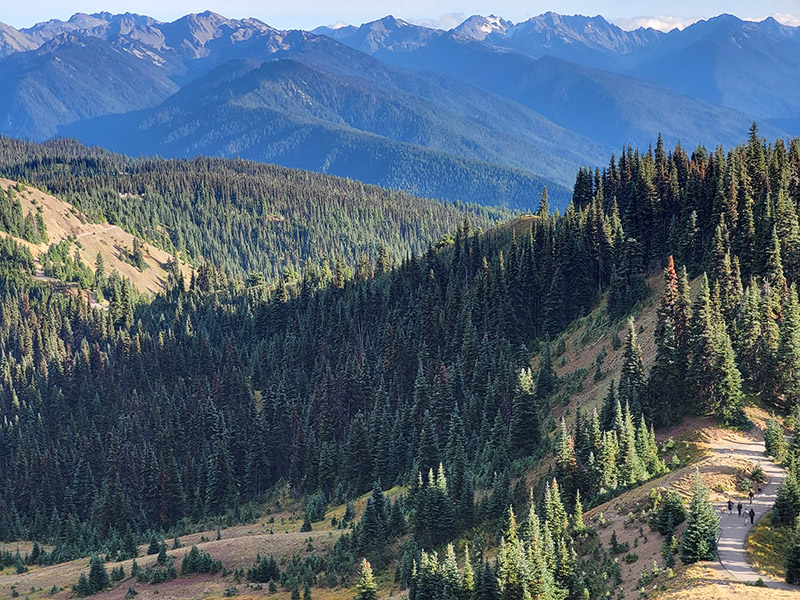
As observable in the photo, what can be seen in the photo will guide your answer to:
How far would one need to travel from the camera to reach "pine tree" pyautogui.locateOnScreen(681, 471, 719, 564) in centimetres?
5200

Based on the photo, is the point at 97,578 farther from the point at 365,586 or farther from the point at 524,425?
the point at 524,425

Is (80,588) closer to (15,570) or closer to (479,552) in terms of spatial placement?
(15,570)

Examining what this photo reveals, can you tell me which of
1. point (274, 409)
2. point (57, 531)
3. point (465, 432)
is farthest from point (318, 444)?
point (57, 531)

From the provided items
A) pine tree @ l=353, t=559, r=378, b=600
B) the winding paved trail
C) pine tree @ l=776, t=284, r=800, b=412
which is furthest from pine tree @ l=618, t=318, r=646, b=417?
pine tree @ l=353, t=559, r=378, b=600

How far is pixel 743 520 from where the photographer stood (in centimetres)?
5753

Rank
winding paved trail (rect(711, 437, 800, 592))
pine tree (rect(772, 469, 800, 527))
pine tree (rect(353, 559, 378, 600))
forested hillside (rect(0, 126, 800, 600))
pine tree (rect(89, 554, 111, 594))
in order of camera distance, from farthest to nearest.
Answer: pine tree (rect(89, 554, 111, 594)) < forested hillside (rect(0, 126, 800, 600)) < pine tree (rect(353, 559, 378, 600)) < pine tree (rect(772, 469, 800, 527)) < winding paved trail (rect(711, 437, 800, 592))

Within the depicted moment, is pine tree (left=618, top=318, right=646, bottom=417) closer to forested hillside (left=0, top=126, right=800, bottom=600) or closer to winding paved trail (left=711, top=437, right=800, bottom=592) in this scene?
forested hillside (left=0, top=126, right=800, bottom=600)

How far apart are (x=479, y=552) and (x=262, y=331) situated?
434 ft

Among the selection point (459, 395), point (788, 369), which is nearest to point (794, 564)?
point (788, 369)

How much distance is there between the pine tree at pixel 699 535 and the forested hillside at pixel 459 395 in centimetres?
14

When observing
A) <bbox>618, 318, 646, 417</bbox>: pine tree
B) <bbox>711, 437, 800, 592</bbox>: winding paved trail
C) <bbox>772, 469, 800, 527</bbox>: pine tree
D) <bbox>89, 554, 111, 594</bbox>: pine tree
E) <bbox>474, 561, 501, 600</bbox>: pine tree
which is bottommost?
<bbox>89, 554, 111, 594</bbox>: pine tree

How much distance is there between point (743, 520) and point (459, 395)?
62.3m

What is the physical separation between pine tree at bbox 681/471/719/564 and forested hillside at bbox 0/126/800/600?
140mm

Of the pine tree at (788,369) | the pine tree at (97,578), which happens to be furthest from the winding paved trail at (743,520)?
the pine tree at (97,578)
